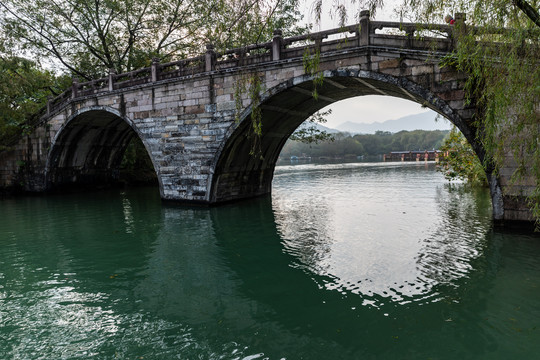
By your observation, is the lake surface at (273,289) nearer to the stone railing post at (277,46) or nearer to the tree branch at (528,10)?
the tree branch at (528,10)

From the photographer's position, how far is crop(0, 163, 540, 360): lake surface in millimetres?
3919

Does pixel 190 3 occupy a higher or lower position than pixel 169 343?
higher

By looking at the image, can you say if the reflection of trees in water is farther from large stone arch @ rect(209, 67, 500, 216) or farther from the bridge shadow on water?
large stone arch @ rect(209, 67, 500, 216)

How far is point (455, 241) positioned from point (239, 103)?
23.2ft

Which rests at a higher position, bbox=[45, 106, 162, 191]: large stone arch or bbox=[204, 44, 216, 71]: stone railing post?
bbox=[204, 44, 216, 71]: stone railing post

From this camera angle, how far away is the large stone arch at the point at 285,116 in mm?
8695

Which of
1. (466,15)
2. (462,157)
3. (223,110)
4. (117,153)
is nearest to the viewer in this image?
(466,15)

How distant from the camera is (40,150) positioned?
709 inches

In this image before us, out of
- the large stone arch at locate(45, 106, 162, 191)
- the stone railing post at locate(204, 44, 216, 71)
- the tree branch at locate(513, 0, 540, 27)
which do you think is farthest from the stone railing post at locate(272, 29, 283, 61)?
the large stone arch at locate(45, 106, 162, 191)

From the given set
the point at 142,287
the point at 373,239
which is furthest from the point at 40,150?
the point at 373,239

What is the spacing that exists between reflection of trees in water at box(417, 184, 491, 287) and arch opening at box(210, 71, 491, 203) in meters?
1.88

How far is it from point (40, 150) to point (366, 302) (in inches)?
731

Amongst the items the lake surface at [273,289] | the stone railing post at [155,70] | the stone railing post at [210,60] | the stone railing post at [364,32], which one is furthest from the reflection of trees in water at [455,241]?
the stone railing post at [155,70]

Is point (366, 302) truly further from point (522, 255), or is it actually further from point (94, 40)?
point (94, 40)
